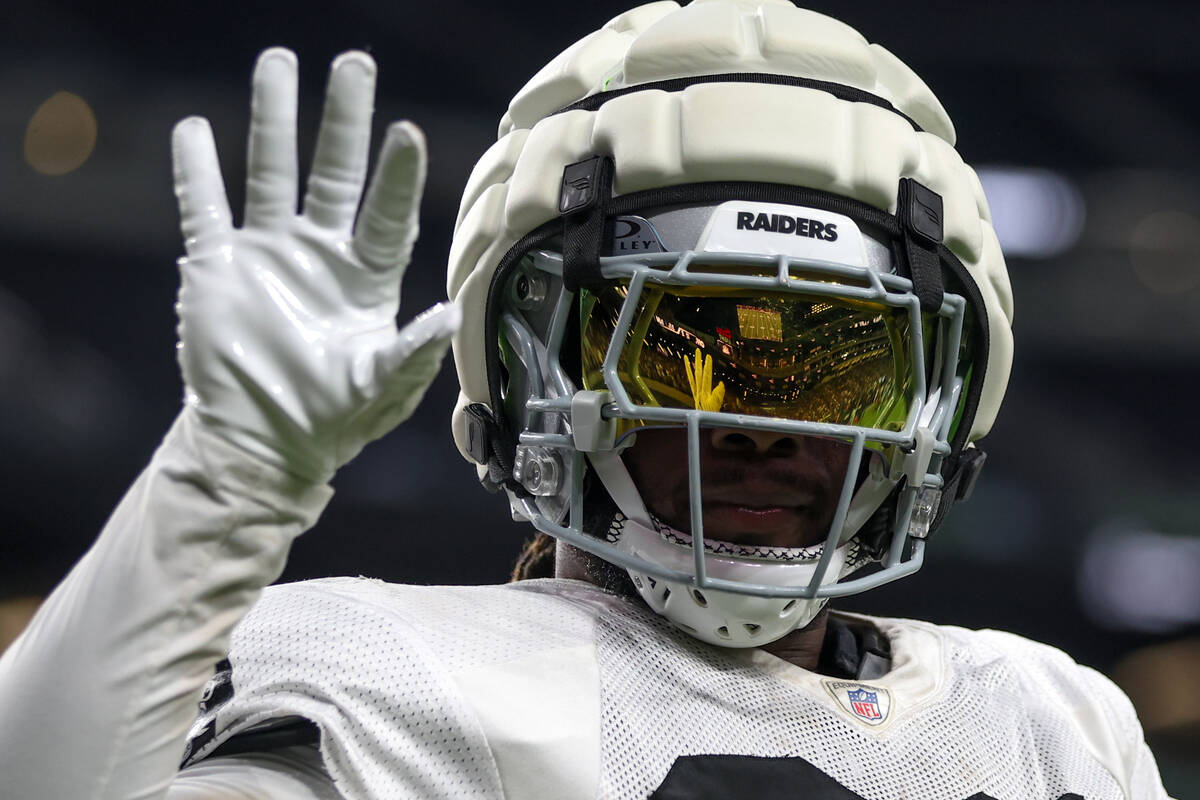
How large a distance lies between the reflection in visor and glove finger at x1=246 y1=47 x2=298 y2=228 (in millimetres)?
501

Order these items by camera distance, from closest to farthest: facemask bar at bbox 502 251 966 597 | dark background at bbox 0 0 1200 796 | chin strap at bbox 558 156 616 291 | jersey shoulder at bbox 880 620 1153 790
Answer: facemask bar at bbox 502 251 966 597, chin strap at bbox 558 156 616 291, jersey shoulder at bbox 880 620 1153 790, dark background at bbox 0 0 1200 796

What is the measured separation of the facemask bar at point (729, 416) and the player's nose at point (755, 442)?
0.06 m

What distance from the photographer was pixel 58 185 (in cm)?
235

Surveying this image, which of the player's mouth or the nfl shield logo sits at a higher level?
the player's mouth

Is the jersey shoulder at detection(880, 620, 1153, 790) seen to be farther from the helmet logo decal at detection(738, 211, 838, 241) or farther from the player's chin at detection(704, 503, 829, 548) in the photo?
the helmet logo decal at detection(738, 211, 838, 241)

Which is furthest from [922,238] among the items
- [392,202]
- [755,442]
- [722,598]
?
[392,202]

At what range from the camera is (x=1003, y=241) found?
2.75 m

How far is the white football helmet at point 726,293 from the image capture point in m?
1.16

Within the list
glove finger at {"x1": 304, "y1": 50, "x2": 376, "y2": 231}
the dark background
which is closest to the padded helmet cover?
glove finger at {"x1": 304, "y1": 50, "x2": 376, "y2": 231}

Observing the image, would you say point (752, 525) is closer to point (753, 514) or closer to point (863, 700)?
point (753, 514)

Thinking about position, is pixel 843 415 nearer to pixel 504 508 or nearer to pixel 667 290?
pixel 667 290

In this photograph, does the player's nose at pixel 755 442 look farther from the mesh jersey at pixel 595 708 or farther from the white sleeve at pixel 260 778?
the white sleeve at pixel 260 778

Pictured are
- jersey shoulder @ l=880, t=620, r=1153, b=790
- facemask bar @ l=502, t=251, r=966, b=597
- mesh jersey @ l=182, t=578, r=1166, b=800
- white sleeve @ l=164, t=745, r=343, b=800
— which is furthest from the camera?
jersey shoulder @ l=880, t=620, r=1153, b=790

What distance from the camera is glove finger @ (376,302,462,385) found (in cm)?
72
